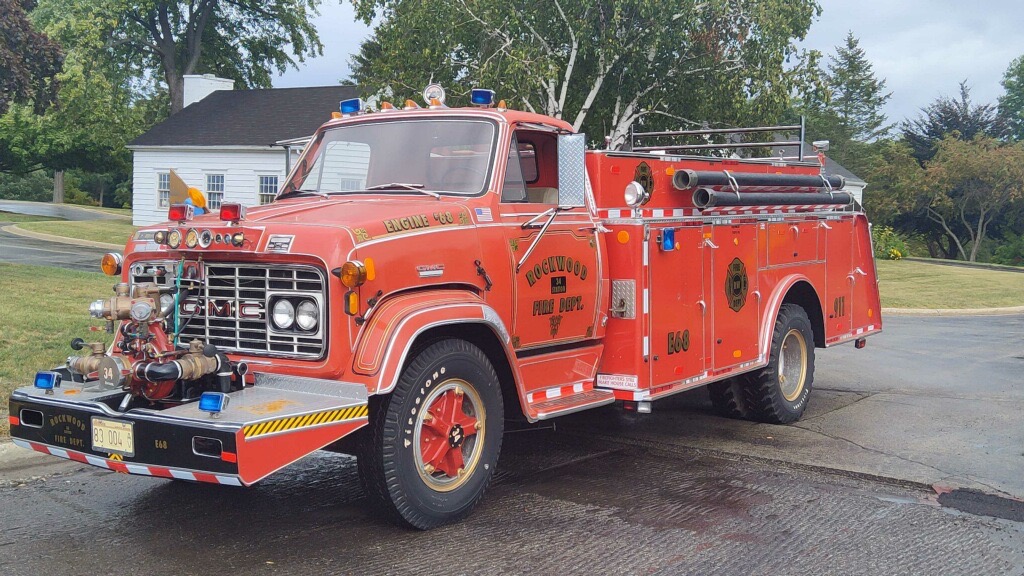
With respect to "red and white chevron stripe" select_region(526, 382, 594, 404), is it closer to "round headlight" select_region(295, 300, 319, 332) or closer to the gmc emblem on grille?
"round headlight" select_region(295, 300, 319, 332)

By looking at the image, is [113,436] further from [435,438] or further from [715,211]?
[715,211]

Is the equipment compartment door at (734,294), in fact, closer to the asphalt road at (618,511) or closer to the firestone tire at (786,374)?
the firestone tire at (786,374)

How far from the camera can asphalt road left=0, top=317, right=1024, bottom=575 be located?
15.9 ft

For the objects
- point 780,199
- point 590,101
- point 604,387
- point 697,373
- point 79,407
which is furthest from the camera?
point 590,101

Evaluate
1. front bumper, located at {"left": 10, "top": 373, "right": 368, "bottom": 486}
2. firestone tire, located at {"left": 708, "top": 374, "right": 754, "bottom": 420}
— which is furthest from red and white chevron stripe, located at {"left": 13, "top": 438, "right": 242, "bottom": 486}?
firestone tire, located at {"left": 708, "top": 374, "right": 754, "bottom": 420}

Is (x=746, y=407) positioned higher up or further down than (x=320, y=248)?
further down

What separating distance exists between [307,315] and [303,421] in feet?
2.05

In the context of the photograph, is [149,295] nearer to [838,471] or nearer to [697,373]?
[697,373]

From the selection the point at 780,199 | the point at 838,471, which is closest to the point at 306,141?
the point at 780,199

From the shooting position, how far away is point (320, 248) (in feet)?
15.7

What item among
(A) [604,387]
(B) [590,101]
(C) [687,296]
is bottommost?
(A) [604,387]

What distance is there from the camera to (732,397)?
27.4 feet

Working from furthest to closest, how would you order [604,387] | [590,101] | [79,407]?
[590,101]
[604,387]
[79,407]

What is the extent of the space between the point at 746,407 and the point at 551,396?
288cm
